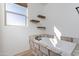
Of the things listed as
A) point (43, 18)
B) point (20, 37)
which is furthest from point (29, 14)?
point (20, 37)

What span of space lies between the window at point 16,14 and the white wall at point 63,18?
0.28 meters

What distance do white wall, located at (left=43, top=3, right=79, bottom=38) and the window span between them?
28cm

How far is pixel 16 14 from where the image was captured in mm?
1641

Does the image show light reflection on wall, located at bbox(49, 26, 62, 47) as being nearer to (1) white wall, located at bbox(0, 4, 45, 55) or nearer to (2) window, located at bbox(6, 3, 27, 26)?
(1) white wall, located at bbox(0, 4, 45, 55)

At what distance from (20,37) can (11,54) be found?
25 cm

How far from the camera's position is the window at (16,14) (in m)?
1.62

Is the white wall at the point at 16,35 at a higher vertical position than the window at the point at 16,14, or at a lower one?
lower

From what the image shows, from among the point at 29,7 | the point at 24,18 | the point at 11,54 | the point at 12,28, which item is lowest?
the point at 11,54

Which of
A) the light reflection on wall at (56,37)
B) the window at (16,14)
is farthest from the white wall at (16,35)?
the light reflection on wall at (56,37)

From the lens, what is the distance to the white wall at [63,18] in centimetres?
158

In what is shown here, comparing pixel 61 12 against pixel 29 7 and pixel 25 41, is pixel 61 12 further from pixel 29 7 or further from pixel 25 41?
pixel 25 41

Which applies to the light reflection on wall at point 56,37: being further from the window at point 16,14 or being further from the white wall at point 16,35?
the window at point 16,14

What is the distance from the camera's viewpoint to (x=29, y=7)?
5.37ft

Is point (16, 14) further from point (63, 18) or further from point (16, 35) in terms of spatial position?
point (63, 18)
